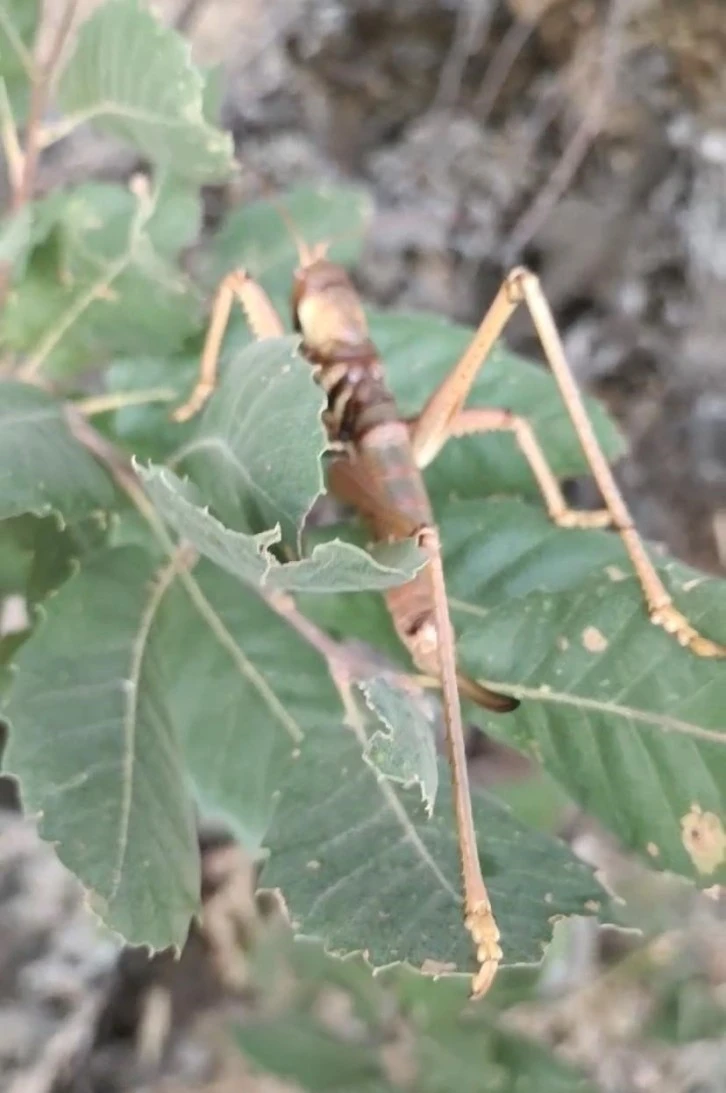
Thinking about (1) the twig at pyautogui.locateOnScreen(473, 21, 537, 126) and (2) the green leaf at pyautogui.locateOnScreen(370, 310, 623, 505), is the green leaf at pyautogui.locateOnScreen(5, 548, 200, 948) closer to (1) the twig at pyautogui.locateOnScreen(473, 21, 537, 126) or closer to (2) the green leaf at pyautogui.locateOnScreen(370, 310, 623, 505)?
(2) the green leaf at pyautogui.locateOnScreen(370, 310, 623, 505)

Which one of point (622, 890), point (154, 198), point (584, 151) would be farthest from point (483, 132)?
point (622, 890)

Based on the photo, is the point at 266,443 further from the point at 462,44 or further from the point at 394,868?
the point at 462,44

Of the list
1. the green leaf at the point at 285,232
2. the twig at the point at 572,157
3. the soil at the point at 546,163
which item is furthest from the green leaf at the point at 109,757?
the twig at the point at 572,157

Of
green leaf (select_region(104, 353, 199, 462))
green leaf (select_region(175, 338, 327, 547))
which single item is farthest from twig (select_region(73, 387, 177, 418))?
green leaf (select_region(175, 338, 327, 547))

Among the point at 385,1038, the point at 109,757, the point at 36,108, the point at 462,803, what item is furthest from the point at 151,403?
the point at 385,1038

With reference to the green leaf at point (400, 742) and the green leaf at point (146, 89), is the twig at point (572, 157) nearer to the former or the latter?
the green leaf at point (146, 89)

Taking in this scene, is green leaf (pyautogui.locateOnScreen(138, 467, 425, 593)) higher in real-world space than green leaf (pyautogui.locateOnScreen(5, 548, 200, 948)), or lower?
higher

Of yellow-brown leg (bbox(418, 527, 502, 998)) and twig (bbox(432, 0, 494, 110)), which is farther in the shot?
twig (bbox(432, 0, 494, 110))
